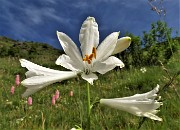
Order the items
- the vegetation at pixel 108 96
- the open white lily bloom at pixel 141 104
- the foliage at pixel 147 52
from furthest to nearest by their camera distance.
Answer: the foliage at pixel 147 52 < the vegetation at pixel 108 96 < the open white lily bloom at pixel 141 104

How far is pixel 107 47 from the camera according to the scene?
106 cm

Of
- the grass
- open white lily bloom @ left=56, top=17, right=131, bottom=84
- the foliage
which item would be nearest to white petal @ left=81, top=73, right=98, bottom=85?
open white lily bloom @ left=56, top=17, right=131, bottom=84

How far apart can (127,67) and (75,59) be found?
13330mm

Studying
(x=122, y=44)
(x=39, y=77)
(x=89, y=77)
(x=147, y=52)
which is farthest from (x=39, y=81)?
(x=147, y=52)

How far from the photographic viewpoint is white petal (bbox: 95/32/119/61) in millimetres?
1047

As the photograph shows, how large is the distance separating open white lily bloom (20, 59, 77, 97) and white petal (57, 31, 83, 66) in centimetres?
6

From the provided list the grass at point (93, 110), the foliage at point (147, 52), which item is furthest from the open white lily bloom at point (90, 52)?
the foliage at point (147, 52)

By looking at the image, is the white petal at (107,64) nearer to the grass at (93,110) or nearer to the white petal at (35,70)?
the white petal at (35,70)

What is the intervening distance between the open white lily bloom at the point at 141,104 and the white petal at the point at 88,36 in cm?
18

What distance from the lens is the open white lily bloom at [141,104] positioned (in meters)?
0.96

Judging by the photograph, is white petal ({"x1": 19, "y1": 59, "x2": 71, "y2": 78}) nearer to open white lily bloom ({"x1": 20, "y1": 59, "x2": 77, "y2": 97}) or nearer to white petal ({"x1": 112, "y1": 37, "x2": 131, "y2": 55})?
open white lily bloom ({"x1": 20, "y1": 59, "x2": 77, "y2": 97})

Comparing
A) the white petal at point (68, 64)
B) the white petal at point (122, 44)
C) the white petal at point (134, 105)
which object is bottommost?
the white petal at point (134, 105)

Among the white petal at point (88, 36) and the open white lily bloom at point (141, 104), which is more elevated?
the white petal at point (88, 36)

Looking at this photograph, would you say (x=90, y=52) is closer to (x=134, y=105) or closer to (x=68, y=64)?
(x=68, y=64)
